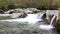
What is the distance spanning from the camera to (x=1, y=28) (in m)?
1.96

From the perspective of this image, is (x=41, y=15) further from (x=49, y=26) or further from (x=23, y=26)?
(x=23, y=26)

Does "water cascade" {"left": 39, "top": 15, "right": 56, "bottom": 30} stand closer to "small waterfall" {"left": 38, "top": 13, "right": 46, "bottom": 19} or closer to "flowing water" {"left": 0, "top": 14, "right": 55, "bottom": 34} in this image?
"flowing water" {"left": 0, "top": 14, "right": 55, "bottom": 34}

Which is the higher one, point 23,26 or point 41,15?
point 41,15

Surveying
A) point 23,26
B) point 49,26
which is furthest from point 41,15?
point 23,26

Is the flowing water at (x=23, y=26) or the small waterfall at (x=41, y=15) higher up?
the small waterfall at (x=41, y=15)

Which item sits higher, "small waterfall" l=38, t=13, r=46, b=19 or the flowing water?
"small waterfall" l=38, t=13, r=46, b=19

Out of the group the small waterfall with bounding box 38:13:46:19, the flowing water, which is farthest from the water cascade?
the small waterfall with bounding box 38:13:46:19

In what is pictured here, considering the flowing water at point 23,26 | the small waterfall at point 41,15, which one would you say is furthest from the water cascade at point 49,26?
the small waterfall at point 41,15

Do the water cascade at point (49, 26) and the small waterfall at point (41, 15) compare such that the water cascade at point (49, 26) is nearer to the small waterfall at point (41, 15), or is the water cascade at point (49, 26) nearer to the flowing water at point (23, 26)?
the flowing water at point (23, 26)

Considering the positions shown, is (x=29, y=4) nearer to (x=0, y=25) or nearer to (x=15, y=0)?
(x=15, y=0)

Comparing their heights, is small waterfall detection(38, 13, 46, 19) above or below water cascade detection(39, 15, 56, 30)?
above

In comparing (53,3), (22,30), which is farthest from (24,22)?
(53,3)

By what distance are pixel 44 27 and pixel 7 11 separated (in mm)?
548

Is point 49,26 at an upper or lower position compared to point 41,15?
lower
